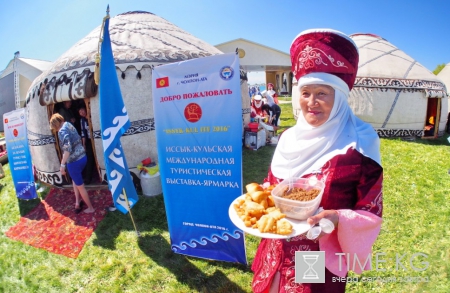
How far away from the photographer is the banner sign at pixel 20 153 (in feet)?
16.2

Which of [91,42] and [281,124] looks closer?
[91,42]

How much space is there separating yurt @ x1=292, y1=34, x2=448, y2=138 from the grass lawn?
3435 millimetres

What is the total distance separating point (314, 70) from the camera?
1.28 m

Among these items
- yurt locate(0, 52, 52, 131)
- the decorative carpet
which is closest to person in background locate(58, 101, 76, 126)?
the decorative carpet

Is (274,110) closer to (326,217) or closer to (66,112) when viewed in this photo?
(66,112)

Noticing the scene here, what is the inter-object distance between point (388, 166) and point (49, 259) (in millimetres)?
6453

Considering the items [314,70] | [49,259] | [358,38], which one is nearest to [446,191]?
[314,70]

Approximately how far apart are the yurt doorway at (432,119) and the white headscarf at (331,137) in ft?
28.6

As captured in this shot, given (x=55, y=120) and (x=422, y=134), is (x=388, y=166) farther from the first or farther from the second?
(x=55, y=120)

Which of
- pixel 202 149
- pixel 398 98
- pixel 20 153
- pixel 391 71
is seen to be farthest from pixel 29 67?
pixel 398 98

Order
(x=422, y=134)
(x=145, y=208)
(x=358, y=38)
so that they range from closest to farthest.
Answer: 1. (x=145, y=208)
2. (x=422, y=134)
3. (x=358, y=38)

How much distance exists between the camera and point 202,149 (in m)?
2.65

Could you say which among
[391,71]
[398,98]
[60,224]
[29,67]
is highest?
[29,67]

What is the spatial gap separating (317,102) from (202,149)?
5.16 feet
